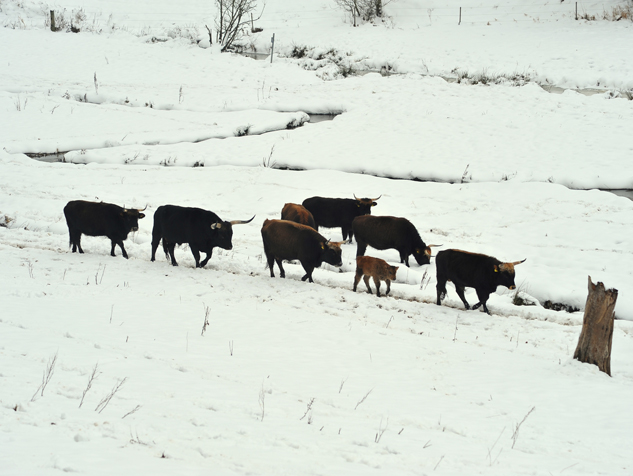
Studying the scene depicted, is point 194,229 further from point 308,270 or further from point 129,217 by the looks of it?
point 308,270

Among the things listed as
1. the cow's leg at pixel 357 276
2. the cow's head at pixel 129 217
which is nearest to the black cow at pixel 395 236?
the cow's leg at pixel 357 276

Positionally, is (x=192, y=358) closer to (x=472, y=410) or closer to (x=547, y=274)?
(x=472, y=410)

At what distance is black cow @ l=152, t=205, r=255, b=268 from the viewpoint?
12477 millimetres

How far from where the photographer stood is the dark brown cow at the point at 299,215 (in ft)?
46.7

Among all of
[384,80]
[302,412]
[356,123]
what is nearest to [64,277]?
[302,412]

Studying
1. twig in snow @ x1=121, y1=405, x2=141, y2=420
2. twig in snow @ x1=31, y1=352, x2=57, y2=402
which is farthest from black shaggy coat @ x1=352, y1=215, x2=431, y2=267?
twig in snow @ x1=121, y1=405, x2=141, y2=420

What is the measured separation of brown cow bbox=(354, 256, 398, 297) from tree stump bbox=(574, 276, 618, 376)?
3.99 metres

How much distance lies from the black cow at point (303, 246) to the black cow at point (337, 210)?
321cm

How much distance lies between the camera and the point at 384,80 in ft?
106

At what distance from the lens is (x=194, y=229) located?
12.5 meters

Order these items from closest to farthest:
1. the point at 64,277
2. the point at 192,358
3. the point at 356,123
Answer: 1. the point at 192,358
2. the point at 64,277
3. the point at 356,123

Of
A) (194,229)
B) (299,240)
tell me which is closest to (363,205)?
(299,240)

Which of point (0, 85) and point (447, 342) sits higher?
point (0, 85)

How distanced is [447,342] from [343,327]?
1.72 m
